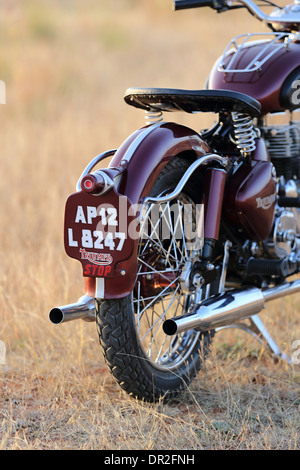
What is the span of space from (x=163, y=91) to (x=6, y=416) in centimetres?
148

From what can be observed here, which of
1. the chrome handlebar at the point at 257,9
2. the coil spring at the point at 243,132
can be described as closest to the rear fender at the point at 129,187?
the coil spring at the point at 243,132

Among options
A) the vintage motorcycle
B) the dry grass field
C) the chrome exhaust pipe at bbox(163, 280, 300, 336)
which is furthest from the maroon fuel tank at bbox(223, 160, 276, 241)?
the dry grass field

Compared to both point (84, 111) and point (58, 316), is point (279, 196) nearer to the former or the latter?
point (58, 316)

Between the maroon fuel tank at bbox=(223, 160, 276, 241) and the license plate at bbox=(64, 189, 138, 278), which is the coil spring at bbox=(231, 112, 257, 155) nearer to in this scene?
the maroon fuel tank at bbox=(223, 160, 276, 241)

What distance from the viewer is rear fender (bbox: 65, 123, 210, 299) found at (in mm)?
2699

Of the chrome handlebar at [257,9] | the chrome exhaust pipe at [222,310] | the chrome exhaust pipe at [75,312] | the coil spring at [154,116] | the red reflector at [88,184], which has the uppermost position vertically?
the chrome handlebar at [257,9]

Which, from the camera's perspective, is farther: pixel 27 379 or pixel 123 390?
pixel 27 379

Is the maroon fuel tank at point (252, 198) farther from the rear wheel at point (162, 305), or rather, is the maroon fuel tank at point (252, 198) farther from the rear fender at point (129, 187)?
the rear fender at point (129, 187)

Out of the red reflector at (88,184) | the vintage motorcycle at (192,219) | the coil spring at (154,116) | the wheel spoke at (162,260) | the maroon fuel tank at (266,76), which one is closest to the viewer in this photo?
the red reflector at (88,184)

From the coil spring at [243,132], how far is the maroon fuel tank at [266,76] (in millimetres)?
214

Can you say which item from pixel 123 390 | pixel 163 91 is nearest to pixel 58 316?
pixel 123 390

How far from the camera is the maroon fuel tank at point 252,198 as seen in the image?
126 inches

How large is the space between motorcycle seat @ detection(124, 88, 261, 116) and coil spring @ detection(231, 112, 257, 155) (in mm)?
42
